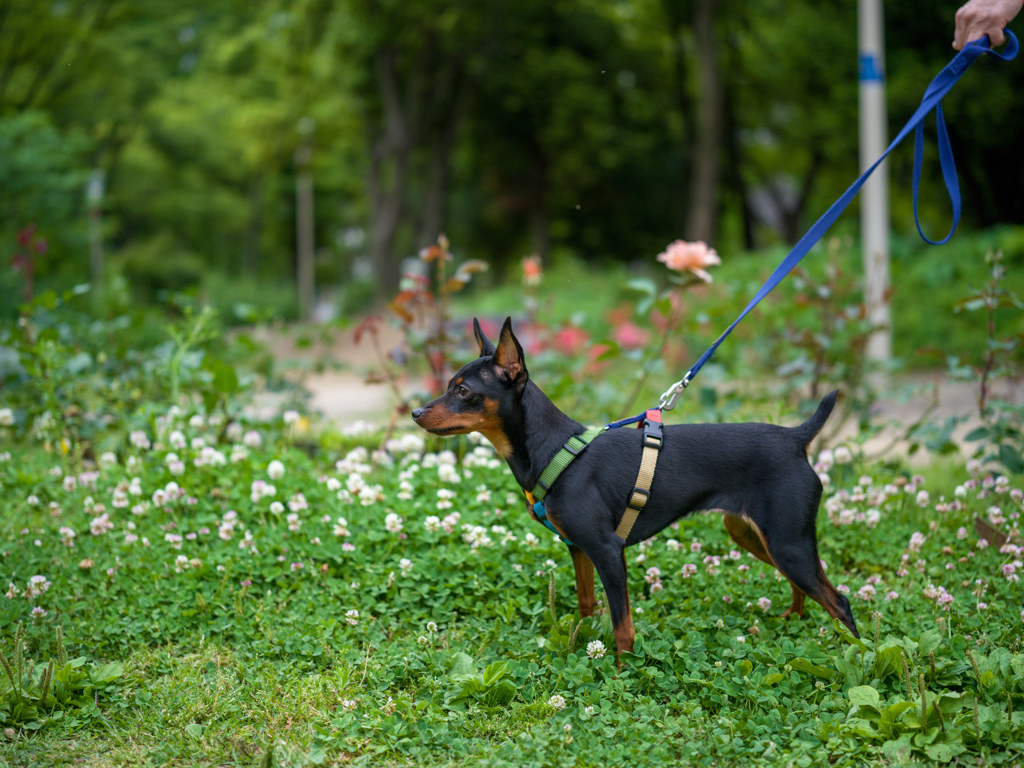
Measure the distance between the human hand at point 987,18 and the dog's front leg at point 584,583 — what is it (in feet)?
8.53

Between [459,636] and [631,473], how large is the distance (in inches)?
39.2

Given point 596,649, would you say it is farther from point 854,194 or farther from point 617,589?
point 854,194

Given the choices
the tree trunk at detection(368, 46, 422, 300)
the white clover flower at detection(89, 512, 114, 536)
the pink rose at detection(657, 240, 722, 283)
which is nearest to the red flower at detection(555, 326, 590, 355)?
the pink rose at detection(657, 240, 722, 283)

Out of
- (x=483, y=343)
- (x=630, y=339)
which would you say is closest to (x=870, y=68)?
(x=630, y=339)

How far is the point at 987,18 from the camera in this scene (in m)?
3.31

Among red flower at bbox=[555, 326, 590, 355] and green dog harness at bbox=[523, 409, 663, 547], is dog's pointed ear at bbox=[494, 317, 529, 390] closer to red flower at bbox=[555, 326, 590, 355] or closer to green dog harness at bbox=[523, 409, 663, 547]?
green dog harness at bbox=[523, 409, 663, 547]

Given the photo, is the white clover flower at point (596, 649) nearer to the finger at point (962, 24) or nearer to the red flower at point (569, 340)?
the finger at point (962, 24)

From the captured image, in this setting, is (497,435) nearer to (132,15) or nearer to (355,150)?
(132,15)

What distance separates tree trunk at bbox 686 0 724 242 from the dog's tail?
13876 mm

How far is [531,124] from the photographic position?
27.6m

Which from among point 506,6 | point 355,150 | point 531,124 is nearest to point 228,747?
point 506,6

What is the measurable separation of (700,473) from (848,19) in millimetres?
13878

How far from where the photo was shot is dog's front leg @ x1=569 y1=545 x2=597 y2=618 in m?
3.28

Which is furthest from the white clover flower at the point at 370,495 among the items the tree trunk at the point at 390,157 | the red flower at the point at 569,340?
the tree trunk at the point at 390,157
